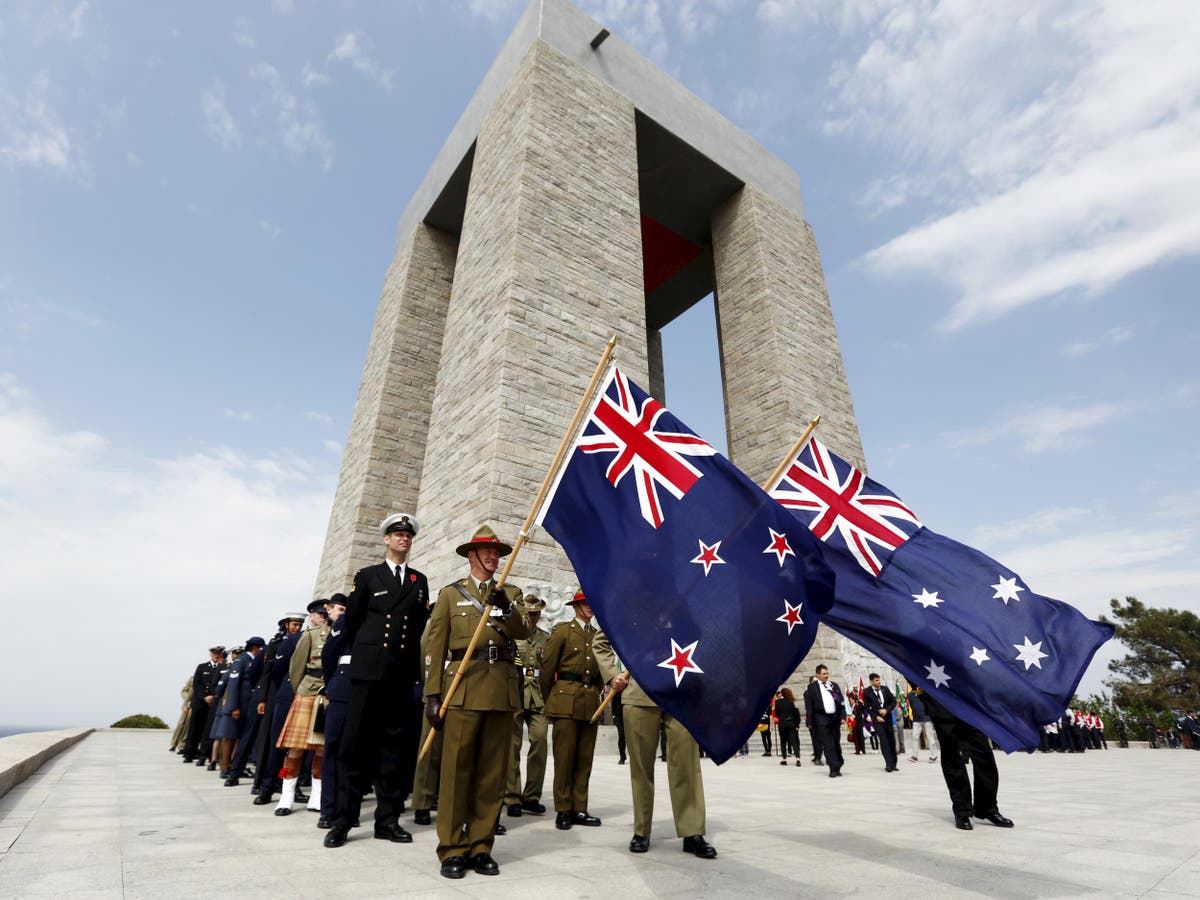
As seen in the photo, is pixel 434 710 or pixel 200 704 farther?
pixel 200 704

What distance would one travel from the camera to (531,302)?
1178 cm

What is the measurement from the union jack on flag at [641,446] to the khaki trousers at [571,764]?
2127 mm

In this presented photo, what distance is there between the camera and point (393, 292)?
1917cm

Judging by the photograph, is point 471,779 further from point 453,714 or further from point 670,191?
point 670,191

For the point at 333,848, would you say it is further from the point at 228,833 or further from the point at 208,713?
the point at 208,713

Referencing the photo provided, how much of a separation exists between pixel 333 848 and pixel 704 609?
247cm

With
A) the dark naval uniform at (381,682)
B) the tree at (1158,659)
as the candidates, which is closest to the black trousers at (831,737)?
the dark naval uniform at (381,682)

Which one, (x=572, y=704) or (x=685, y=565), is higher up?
(x=685, y=565)

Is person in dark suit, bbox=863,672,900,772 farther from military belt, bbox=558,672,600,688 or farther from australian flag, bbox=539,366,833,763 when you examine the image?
australian flag, bbox=539,366,833,763

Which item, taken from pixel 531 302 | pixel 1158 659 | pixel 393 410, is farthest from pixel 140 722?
pixel 1158 659

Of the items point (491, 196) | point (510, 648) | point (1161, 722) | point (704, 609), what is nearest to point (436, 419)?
point (491, 196)

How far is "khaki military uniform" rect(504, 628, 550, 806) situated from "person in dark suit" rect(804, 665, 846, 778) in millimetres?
4519

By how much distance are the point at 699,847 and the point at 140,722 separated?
2336 cm

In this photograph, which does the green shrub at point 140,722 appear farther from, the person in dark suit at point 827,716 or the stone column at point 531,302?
the person in dark suit at point 827,716
